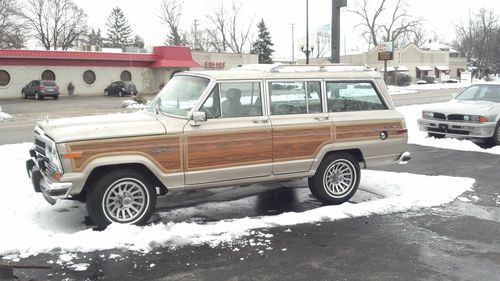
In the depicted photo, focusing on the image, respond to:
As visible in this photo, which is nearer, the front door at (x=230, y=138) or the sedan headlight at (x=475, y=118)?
the front door at (x=230, y=138)

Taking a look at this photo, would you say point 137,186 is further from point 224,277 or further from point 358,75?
point 358,75

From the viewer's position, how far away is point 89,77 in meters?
48.3

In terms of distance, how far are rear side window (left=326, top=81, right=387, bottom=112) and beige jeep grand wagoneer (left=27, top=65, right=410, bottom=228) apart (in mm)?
15

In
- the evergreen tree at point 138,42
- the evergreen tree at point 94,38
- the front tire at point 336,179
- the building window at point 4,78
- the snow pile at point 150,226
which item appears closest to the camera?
the snow pile at point 150,226

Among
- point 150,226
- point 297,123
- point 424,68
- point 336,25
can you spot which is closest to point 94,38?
point 424,68

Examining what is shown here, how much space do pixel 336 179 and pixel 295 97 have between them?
133 cm

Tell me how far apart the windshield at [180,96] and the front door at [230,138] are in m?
0.21

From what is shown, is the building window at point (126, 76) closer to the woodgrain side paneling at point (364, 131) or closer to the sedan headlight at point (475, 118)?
the sedan headlight at point (475, 118)

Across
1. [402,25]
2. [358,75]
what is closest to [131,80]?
[358,75]

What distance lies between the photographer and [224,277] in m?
4.61

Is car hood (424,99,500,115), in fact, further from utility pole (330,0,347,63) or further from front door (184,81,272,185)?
front door (184,81,272,185)

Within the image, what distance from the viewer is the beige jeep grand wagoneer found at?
5.74m

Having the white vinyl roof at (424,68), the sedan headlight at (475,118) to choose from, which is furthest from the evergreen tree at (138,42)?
the sedan headlight at (475,118)

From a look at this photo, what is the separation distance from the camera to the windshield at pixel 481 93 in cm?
1325
